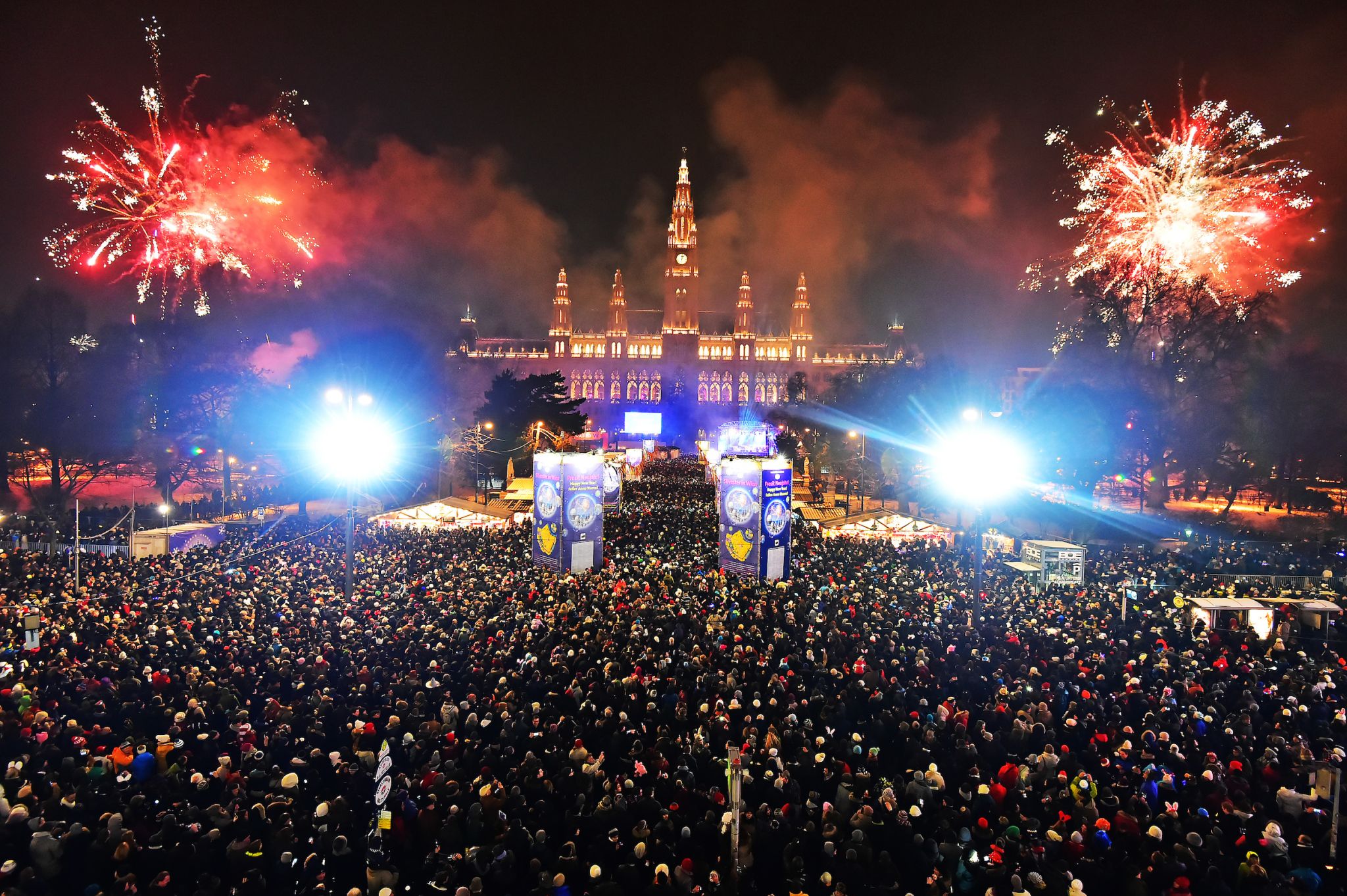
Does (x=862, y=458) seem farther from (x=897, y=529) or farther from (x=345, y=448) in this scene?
(x=345, y=448)

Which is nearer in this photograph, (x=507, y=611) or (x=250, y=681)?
→ (x=250, y=681)

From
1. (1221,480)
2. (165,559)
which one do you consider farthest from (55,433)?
(1221,480)

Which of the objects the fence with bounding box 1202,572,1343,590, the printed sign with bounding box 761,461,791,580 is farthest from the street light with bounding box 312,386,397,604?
the fence with bounding box 1202,572,1343,590

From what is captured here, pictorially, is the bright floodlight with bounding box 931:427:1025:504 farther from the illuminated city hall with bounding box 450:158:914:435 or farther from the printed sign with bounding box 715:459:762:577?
the illuminated city hall with bounding box 450:158:914:435

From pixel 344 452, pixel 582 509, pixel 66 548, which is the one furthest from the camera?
pixel 344 452

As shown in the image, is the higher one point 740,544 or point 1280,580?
point 740,544

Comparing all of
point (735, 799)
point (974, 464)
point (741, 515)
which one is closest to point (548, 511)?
point (741, 515)

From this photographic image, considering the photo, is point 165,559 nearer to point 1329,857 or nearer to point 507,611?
point 507,611
